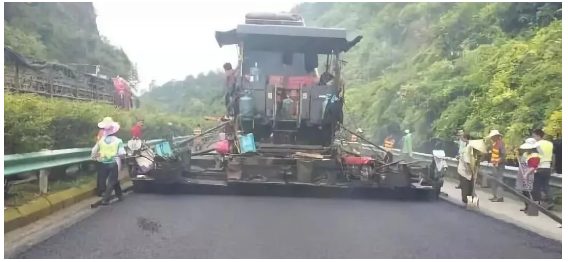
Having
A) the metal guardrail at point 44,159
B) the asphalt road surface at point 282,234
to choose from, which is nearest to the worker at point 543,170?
the asphalt road surface at point 282,234

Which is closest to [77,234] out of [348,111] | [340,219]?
[340,219]

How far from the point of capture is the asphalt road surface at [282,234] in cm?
576

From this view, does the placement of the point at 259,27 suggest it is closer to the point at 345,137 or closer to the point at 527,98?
the point at 345,137

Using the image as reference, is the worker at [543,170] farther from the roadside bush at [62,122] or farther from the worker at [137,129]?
the worker at [137,129]

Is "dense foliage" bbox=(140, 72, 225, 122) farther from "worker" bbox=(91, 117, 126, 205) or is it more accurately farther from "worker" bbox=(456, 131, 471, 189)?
"worker" bbox=(456, 131, 471, 189)

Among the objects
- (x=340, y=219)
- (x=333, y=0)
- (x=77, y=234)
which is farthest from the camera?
(x=333, y=0)

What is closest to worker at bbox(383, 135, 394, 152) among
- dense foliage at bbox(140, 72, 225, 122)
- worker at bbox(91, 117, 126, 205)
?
dense foliage at bbox(140, 72, 225, 122)

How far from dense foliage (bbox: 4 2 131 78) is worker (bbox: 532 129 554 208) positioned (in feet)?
12.2

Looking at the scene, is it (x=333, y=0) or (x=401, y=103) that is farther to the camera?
(x=401, y=103)

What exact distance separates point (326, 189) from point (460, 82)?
173 centimetres

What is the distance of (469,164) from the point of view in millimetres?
7242

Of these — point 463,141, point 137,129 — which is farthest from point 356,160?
point 137,129

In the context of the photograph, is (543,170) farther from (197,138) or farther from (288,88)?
(197,138)

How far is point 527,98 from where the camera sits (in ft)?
22.7
